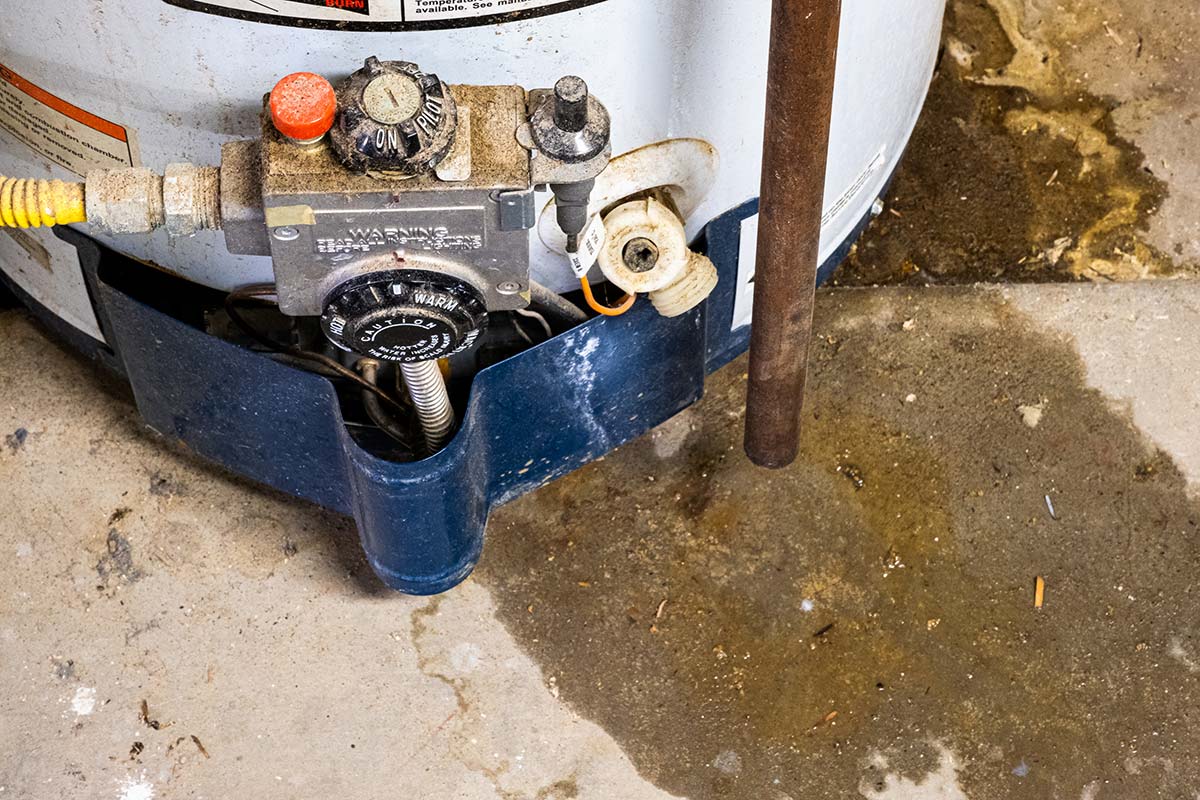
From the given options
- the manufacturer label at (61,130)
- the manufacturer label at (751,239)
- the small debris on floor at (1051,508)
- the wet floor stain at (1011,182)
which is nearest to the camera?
the manufacturer label at (61,130)

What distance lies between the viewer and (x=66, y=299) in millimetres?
1672

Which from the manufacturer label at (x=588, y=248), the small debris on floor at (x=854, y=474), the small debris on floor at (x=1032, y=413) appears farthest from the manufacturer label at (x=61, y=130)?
the small debris on floor at (x=1032, y=413)

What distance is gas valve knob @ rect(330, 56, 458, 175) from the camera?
1114 mm

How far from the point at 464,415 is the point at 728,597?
428 millimetres

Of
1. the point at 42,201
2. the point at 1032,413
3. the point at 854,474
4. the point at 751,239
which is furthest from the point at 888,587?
the point at 42,201

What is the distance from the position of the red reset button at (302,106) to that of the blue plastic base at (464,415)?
384mm

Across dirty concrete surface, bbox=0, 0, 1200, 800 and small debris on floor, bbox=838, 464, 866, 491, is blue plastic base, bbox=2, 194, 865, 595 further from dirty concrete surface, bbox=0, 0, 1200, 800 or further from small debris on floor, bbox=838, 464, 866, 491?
small debris on floor, bbox=838, 464, 866, 491

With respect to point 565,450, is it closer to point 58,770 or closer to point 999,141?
point 58,770

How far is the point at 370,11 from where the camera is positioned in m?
1.16

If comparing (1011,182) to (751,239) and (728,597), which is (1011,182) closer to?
(751,239)

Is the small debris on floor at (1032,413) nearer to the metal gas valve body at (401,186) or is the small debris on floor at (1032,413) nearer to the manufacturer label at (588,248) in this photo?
the manufacturer label at (588,248)

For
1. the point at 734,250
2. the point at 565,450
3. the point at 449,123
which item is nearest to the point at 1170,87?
the point at 734,250

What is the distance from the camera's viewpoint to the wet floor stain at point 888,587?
1591 mm

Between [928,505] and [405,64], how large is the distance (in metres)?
0.90
